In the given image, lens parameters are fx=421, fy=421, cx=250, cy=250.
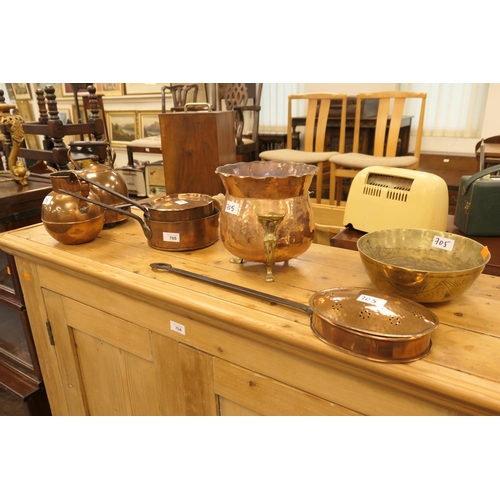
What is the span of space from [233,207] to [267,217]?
112mm

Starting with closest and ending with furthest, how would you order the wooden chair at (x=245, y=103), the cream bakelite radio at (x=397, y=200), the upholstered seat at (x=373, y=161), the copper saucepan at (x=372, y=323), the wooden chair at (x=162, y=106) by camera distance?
the copper saucepan at (x=372, y=323), the cream bakelite radio at (x=397, y=200), the upholstered seat at (x=373, y=161), the wooden chair at (x=245, y=103), the wooden chair at (x=162, y=106)

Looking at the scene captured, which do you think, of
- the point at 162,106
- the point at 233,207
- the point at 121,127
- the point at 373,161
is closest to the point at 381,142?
the point at 373,161

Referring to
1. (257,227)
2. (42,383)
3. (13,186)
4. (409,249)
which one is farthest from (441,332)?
(13,186)

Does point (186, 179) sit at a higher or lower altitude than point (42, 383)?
higher

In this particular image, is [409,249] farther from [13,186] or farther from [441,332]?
[13,186]

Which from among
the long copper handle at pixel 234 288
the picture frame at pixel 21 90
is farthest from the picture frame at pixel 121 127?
the long copper handle at pixel 234 288

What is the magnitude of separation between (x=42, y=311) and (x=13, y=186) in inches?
26.7

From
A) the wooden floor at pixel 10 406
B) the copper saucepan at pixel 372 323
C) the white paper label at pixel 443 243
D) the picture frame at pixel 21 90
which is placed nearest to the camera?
the copper saucepan at pixel 372 323

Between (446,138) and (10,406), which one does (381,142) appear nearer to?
(446,138)

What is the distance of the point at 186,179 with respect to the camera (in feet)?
5.02

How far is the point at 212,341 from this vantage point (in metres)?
0.90

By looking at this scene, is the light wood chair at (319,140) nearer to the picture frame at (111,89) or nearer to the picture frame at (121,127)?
the picture frame at (121,127)

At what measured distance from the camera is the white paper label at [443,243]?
0.90 m

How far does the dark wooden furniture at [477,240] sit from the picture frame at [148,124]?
4.03 m
